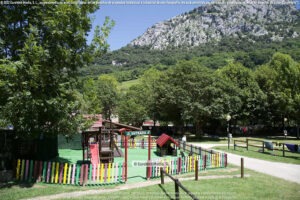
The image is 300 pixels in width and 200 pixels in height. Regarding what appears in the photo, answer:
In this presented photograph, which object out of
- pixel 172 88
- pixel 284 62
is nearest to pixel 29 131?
pixel 172 88

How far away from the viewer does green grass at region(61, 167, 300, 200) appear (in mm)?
9836

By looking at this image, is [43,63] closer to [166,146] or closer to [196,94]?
[166,146]

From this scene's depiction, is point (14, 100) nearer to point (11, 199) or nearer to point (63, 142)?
point (11, 199)

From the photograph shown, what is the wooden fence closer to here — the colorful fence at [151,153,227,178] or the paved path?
the colorful fence at [151,153,227,178]

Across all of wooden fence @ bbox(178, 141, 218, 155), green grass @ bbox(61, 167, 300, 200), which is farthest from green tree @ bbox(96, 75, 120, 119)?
green grass @ bbox(61, 167, 300, 200)

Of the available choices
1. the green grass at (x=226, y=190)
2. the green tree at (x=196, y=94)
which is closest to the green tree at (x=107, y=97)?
the green tree at (x=196, y=94)

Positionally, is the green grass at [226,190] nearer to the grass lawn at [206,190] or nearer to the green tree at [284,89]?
the grass lawn at [206,190]

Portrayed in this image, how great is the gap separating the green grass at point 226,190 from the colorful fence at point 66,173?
193cm

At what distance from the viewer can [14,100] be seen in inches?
417

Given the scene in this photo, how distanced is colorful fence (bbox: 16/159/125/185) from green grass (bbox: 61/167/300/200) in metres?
1.93

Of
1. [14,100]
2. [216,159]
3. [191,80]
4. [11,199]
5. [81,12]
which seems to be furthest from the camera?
[191,80]

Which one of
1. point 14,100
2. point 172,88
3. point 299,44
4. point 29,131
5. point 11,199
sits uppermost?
point 299,44

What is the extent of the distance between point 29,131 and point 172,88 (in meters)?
30.7

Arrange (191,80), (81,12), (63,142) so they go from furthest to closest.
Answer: (191,80), (63,142), (81,12)
